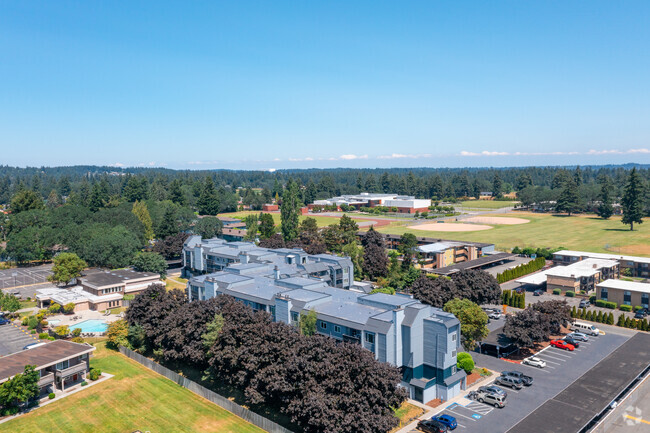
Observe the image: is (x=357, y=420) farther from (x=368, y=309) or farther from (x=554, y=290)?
(x=554, y=290)

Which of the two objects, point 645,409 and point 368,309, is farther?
point 368,309

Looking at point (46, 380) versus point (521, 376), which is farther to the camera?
point (521, 376)

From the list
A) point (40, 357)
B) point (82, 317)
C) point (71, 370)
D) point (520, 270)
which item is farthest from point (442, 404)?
point (520, 270)

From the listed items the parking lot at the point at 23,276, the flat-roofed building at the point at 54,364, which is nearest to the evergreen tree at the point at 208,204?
the parking lot at the point at 23,276

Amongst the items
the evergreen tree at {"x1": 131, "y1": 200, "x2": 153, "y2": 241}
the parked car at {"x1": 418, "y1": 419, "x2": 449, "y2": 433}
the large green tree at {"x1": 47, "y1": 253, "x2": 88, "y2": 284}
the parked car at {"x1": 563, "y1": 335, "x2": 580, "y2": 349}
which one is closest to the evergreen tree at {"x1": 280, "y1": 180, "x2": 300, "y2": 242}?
the evergreen tree at {"x1": 131, "y1": 200, "x2": 153, "y2": 241}

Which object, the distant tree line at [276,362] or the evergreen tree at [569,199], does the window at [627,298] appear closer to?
the distant tree line at [276,362]

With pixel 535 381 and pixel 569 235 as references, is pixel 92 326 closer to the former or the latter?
pixel 535 381

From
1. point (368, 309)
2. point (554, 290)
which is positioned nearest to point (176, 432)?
point (368, 309)
